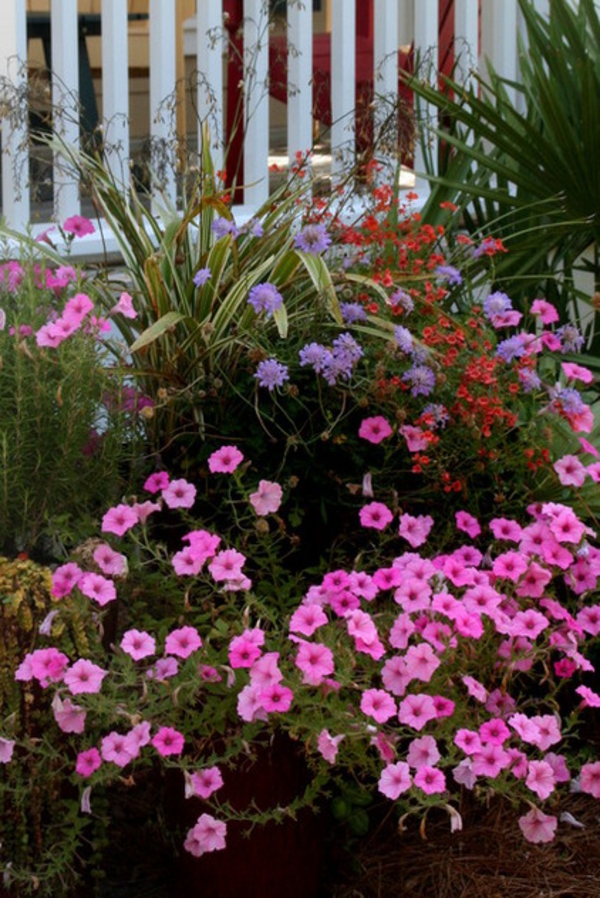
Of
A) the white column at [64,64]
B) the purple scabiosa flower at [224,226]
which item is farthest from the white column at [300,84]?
the purple scabiosa flower at [224,226]

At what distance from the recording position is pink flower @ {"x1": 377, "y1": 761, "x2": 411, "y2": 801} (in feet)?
7.22

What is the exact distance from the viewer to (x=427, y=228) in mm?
3119

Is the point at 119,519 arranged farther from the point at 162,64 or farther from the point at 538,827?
the point at 162,64

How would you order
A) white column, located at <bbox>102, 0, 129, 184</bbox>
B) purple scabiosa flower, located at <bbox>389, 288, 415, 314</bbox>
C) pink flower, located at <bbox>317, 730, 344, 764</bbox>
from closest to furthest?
pink flower, located at <bbox>317, 730, 344, 764</bbox> → purple scabiosa flower, located at <bbox>389, 288, 415, 314</bbox> → white column, located at <bbox>102, 0, 129, 184</bbox>

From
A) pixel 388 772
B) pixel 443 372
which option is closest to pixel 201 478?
pixel 443 372

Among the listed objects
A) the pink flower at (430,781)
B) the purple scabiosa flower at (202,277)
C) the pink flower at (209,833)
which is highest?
the purple scabiosa flower at (202,277)

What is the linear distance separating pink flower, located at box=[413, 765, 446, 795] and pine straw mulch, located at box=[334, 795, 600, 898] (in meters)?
0.32

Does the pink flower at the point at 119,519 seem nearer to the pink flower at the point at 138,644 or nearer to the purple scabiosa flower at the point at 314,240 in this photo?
the pink flower at the point at 138,644

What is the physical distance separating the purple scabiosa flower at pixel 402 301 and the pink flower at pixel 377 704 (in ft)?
2.91

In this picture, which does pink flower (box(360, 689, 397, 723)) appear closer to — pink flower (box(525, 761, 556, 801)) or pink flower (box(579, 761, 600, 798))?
pink flower (box(525, 761, 556, 801))

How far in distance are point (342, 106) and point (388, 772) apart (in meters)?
2.45

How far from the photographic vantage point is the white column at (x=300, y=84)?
13.3 feet

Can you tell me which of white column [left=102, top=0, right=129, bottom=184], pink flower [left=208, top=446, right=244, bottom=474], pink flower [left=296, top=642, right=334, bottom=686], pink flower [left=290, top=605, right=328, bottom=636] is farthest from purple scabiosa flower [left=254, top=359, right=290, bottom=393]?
white column [left=102, top=0, right=129, bottom=184]

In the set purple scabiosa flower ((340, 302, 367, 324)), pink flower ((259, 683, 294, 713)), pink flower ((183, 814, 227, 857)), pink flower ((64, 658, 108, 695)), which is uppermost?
purple scabiosa flower ((340, 302, 367, 324))
